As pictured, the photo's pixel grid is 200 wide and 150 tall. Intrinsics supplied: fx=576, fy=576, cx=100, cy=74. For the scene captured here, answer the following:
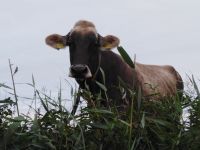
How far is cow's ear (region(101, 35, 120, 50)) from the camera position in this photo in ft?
36.3

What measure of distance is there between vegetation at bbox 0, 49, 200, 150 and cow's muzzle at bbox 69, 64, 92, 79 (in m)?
6.18

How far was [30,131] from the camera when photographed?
342 centimetres

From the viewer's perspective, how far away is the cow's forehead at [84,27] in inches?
433

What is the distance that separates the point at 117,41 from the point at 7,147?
8328 mm

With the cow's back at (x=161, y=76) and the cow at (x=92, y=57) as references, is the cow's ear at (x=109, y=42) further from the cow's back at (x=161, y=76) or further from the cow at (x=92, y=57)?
the cow's back at (x=161, y=76)

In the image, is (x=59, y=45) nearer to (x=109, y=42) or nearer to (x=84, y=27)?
(x=84, y=27)

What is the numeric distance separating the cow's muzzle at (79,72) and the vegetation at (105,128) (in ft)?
20.3

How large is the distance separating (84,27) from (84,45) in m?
0.85

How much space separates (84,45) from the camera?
10586 millimetres

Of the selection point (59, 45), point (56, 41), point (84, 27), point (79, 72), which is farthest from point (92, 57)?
point (56, 41)

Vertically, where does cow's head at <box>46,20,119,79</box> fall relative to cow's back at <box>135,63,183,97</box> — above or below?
above

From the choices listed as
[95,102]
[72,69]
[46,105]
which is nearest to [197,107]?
[95,102]

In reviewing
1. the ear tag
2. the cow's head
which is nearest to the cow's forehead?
the cow's head

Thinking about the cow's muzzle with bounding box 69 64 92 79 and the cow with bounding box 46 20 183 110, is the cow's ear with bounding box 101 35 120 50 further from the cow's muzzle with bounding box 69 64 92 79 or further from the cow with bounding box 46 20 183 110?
the cow's muzzle with bounding box 69 64 92 79
